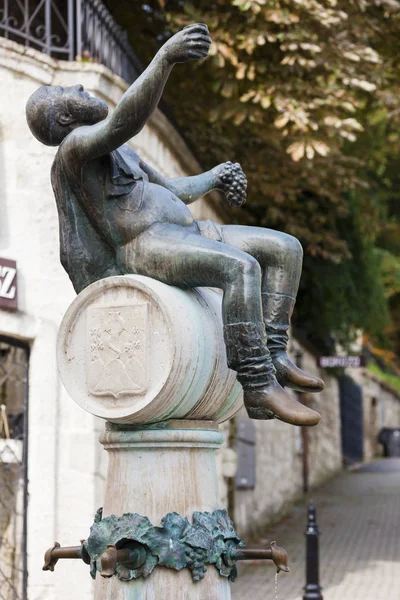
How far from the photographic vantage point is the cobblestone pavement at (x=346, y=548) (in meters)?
9.02

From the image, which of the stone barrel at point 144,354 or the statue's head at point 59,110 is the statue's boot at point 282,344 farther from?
the statue's head at point 59,110

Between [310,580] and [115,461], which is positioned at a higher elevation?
[115,461]

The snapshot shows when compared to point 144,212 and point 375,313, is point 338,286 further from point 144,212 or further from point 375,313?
point 144,212

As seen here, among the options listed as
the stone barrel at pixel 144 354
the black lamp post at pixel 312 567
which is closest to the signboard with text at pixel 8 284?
the black lamp post at pixel 312 567

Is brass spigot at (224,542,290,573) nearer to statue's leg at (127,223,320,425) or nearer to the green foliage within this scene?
statue's leg at (127,223,320,425)

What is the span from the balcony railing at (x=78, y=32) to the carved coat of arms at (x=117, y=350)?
4391mm

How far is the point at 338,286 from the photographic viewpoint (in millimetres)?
13680

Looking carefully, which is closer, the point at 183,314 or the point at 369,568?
the point at 183,314

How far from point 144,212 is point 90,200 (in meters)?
0.18

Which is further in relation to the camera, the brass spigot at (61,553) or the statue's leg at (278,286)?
the brass spigot at (61,553)

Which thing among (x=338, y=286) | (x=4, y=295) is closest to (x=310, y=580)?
(x=4, y=295)

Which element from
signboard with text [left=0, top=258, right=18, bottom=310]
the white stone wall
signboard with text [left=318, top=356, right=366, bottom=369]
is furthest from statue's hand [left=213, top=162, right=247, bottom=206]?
the white stone wall

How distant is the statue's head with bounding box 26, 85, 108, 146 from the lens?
3482mm

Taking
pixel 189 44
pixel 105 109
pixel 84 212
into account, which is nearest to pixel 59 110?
pixel 105 109
